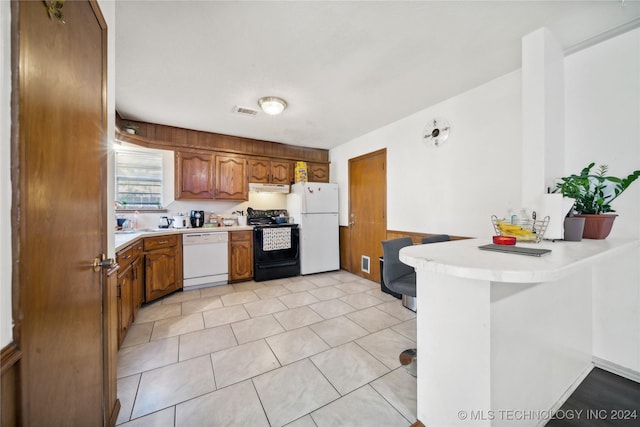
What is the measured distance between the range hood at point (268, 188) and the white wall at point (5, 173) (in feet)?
11.8

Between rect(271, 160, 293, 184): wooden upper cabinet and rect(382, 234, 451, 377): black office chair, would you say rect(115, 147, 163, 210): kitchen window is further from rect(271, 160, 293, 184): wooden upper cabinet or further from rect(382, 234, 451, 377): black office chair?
rect(382, 234, 451, 377): black office chair

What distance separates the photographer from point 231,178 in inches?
155

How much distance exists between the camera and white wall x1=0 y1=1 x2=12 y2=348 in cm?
52

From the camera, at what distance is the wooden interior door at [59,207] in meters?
0.58

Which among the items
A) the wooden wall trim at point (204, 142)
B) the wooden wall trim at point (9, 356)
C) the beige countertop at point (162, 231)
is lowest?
the wooden wall trim at point (9, 356)

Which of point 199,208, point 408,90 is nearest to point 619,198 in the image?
point 408,90

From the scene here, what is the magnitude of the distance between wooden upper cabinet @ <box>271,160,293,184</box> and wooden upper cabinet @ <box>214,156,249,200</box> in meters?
0.50

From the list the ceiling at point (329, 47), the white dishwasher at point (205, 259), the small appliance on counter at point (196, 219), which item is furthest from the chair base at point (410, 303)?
the small appliance on counter at point (196, 219)

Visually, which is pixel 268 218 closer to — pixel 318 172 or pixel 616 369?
pixel 318 172

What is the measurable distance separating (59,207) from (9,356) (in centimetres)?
44

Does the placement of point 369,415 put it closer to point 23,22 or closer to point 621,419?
point 621,419

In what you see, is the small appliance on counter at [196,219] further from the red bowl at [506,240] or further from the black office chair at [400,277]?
the red bowl at [506,240]

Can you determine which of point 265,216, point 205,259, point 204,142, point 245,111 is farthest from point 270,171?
point 205,259

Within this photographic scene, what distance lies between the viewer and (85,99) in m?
0.96
